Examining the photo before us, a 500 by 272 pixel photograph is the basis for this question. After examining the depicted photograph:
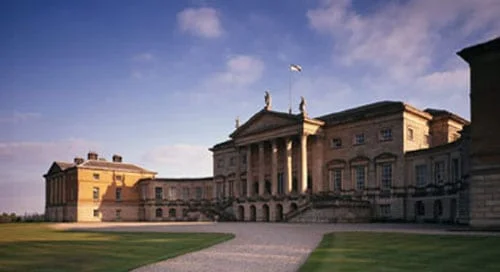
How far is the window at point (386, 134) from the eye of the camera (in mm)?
48766

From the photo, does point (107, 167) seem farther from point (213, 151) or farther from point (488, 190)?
point (488, 190)

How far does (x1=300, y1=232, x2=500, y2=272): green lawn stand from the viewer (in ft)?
44.1

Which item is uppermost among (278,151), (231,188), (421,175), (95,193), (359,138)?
(359,138)

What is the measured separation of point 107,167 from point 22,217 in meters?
Answer: 15.3

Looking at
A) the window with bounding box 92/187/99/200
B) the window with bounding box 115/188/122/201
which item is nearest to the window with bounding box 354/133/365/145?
the window with bounding box 115/188/122/201

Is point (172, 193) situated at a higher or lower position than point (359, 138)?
lower

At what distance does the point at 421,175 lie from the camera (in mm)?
46031

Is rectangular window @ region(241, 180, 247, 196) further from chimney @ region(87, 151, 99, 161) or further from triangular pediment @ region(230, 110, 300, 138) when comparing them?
chimney @ region(87, 151, 99, 161)

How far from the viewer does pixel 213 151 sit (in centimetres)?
7494

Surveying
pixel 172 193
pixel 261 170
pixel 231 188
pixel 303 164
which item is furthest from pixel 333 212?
pixel 172 193

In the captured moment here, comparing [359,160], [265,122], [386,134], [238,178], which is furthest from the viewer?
[238,178]

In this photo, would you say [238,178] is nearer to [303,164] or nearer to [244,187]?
[244,187]

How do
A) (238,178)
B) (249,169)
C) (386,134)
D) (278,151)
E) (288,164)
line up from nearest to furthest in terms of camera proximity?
(386,134)
(288,164)
(278,151)
(249,169)
(238,178)

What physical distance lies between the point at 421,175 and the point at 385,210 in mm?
5198
